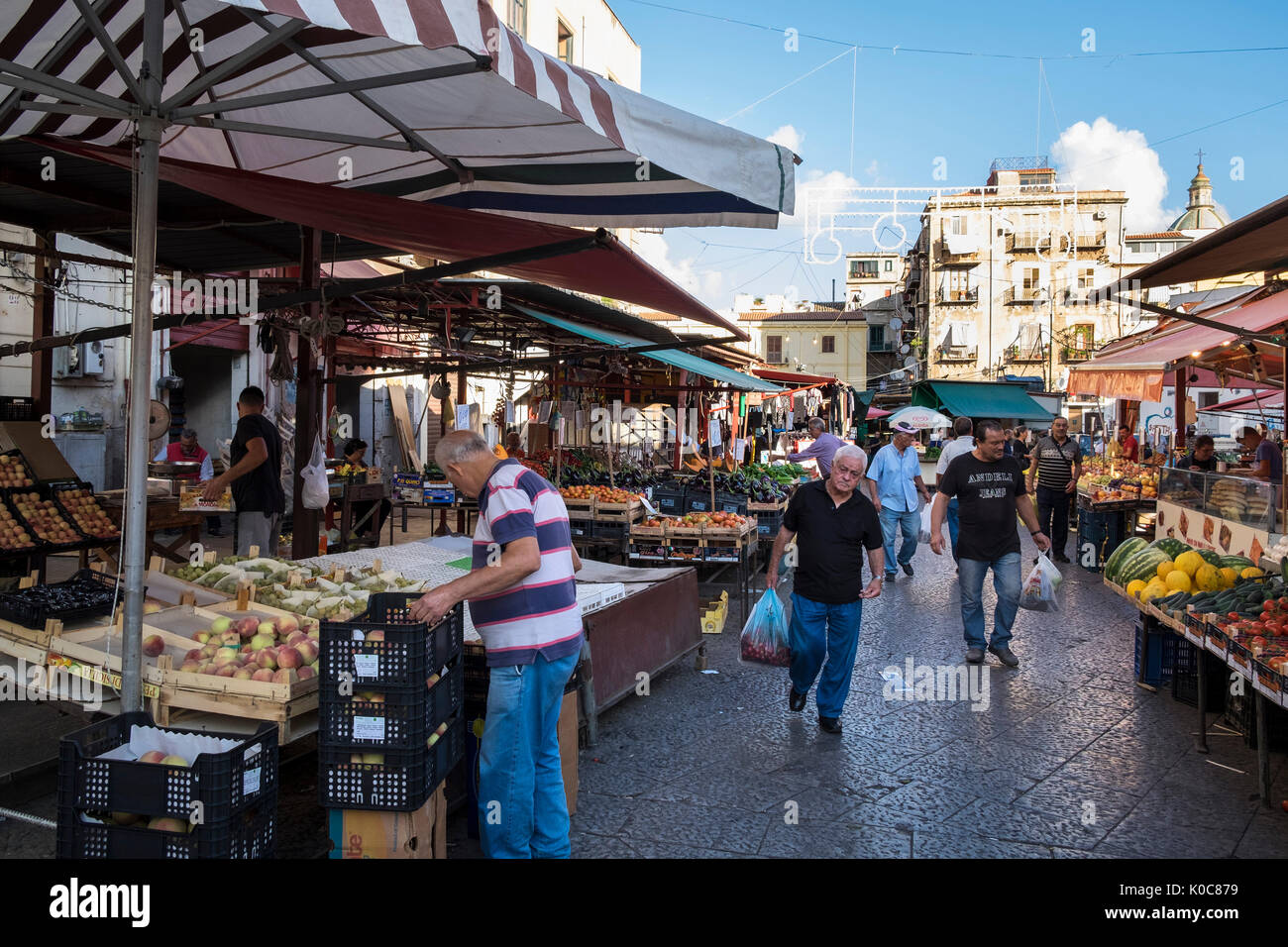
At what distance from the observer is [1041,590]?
726cm

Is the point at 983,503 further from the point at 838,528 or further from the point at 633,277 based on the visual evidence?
the point at 633,277

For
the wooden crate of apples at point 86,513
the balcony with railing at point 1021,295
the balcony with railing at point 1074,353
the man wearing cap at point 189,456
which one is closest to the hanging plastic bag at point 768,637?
the wooden crate of apples at point 86,513

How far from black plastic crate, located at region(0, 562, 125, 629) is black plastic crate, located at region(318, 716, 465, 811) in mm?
1938

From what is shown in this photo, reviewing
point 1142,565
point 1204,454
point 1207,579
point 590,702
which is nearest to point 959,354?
point 1204,454

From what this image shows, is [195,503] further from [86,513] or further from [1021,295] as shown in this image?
[1021,295]

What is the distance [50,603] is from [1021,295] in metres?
51.3

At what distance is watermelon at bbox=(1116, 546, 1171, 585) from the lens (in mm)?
7203

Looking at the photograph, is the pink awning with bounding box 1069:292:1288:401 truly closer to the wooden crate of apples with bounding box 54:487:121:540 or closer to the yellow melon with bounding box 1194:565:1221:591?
the yellow melon with bounding box 1194:565:1221:591

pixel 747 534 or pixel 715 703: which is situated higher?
pixel 747 534

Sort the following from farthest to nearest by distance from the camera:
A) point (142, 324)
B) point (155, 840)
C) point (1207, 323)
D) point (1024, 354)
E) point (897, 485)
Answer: point (1024, 354) → point (897, 485) → point (1207, 323) → point (142, 324) → point (155, 840)

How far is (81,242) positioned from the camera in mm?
12406

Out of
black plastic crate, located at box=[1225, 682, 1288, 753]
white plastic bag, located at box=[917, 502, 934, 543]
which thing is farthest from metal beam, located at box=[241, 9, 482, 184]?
white plastic bag, located at box=[917, 502, 934, 543]
